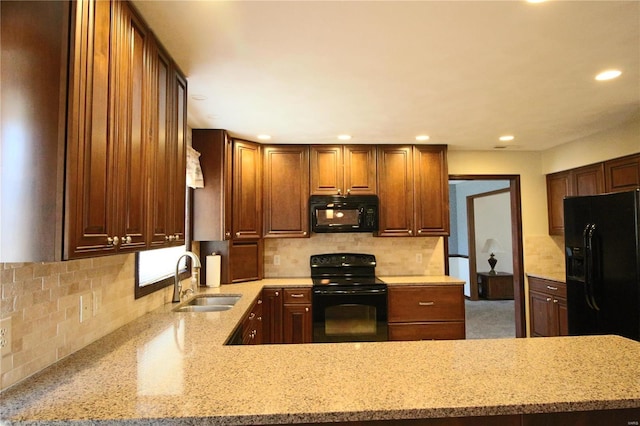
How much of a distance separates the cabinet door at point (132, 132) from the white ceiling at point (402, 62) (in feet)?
0.54

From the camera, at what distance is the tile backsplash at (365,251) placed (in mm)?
4129

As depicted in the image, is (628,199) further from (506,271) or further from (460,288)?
(506,271)

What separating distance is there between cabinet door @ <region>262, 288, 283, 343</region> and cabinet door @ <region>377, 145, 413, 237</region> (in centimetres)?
127

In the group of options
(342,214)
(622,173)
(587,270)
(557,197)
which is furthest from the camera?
(557,197)

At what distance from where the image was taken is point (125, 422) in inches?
40.6

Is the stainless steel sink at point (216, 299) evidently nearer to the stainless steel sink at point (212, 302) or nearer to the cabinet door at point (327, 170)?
the stainless steel sink at point (212, 302)

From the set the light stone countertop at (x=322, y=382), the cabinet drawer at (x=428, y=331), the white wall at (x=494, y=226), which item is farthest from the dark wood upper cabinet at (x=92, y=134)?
the white wall at (x=494, y=226)

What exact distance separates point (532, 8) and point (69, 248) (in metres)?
1.97

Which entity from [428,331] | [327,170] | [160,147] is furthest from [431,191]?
[160,147]

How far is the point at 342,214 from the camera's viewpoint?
3832 mm

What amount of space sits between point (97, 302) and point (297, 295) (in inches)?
80.2

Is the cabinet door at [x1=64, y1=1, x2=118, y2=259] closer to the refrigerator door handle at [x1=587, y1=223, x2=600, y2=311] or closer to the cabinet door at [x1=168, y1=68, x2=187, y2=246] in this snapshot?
the cabinet door at [x1=168, y1=68, x2=187, y2=246]

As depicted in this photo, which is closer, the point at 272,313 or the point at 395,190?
the point at 272,313

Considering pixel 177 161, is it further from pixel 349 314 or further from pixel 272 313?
pixel 349 314
